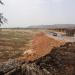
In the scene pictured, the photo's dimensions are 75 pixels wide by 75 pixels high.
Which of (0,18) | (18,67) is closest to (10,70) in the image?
(18,67)

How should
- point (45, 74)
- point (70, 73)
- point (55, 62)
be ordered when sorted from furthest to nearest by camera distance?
point (55, 62) < point (70, 73) < point (45, 74)

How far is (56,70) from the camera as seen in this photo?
53.3 ft

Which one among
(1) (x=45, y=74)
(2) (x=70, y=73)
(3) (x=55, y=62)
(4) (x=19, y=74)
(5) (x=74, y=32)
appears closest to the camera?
(1) (x=45, y=74)

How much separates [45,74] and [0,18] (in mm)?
6234

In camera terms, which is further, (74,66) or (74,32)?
(74,32)

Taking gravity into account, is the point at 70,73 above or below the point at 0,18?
below

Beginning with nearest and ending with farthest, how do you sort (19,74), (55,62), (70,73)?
1. (19,74)
2. (70,73)
3. (55,62)

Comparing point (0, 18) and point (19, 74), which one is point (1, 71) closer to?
point (19, 74)

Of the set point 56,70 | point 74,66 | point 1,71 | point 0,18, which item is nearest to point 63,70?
point 56,70

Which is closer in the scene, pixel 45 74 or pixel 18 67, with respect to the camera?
pixel 45 74

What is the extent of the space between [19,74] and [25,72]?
1.44ft

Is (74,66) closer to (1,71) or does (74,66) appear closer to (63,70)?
(63,70)

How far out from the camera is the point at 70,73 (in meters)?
15.6

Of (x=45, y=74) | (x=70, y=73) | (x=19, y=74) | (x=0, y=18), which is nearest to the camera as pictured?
(x=45, y=74)
